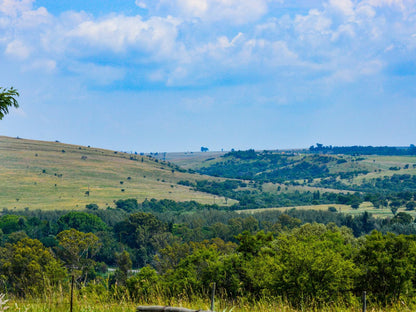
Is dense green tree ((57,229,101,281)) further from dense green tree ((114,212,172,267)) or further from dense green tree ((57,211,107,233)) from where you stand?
dense green tree ((57,211,107,233))

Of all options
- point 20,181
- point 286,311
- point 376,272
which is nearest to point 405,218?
point 376,272

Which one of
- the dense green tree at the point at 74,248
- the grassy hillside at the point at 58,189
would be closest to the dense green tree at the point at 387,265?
the dense green tree at the point at 74,248

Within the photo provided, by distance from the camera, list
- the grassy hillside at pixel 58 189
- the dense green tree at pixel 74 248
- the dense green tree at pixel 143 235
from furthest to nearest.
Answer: the grassy hillside at pixel 58 189 < the dense green tree at pixel 143 235 < the dense green tree at pixel 74 248

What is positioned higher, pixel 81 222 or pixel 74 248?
pixel 74 248

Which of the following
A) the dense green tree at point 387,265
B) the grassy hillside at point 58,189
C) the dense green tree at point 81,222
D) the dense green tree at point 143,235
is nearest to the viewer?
the dense green tree at point 387,265

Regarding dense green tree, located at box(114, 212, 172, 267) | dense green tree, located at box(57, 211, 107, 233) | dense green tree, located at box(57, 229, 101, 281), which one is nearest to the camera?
dense green tree, located at box(57, 229, 101, 281)

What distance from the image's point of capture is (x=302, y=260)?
3058 centimetres

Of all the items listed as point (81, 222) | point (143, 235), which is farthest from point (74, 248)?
point (81, 222)

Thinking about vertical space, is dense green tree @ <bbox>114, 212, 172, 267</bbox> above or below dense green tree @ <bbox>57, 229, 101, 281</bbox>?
below

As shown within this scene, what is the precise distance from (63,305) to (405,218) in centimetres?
11951

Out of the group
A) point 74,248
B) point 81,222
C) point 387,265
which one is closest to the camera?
point 387,265

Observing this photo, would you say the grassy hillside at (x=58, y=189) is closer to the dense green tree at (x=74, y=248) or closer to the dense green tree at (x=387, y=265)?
the dense green tree at (x=74, y=248)

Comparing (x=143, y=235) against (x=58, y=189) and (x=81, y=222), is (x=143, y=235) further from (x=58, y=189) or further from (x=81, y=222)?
(x=58, y=189)

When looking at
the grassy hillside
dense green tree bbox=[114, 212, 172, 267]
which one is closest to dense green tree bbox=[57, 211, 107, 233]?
dense green tree bbox=[114, 212, 172, 267]
